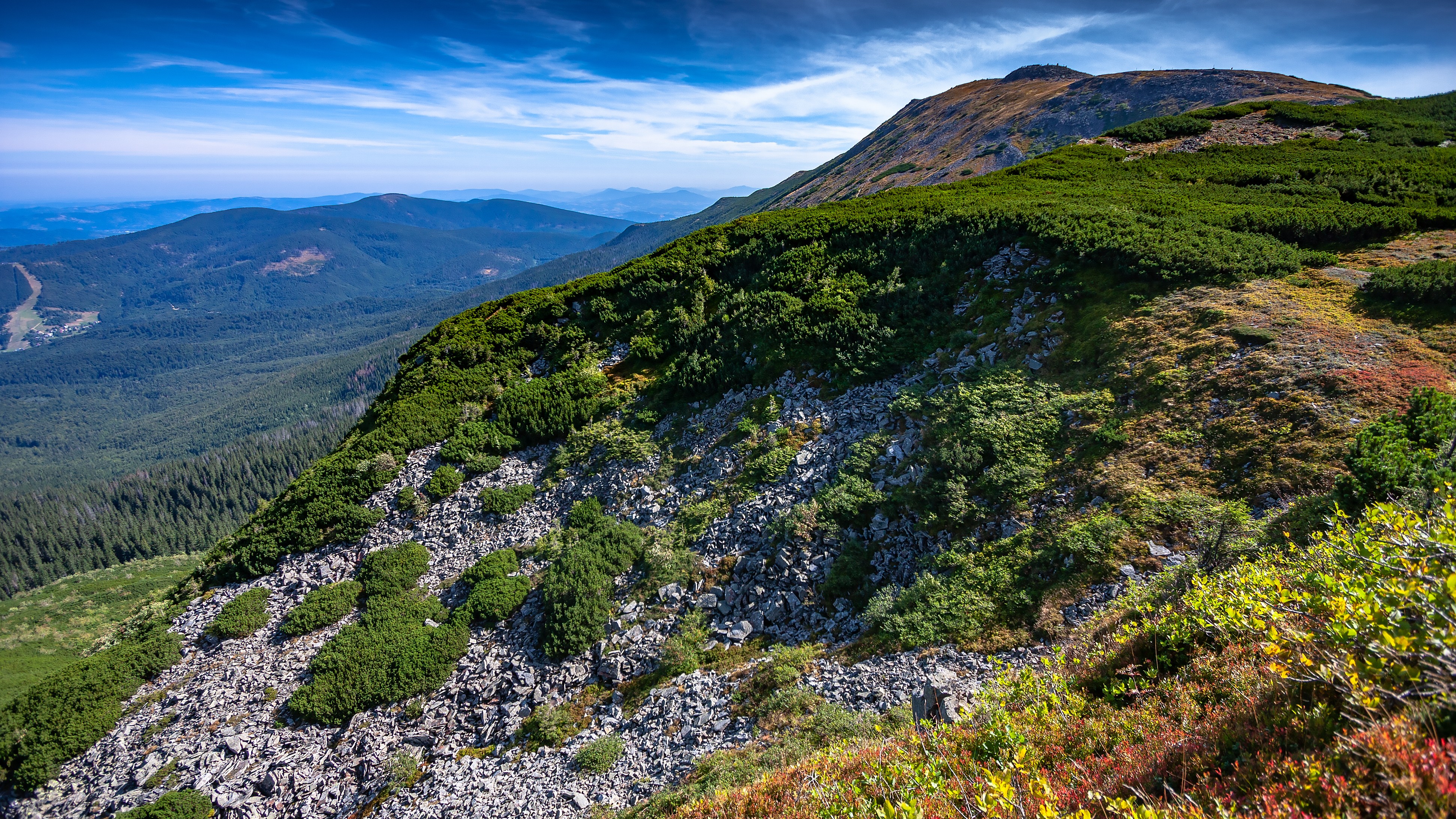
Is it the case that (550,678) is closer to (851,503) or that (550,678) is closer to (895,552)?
(851,503)

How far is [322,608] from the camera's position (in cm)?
1569

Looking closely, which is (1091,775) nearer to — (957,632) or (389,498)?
(957,632)

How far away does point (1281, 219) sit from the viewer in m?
16.5

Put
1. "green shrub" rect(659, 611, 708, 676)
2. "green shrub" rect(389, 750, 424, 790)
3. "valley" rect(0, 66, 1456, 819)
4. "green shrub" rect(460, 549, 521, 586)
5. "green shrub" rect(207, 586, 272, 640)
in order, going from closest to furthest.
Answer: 1. "valley" rect(0, 66, 1456, 819)
2. "green shrub" rect(389, 750, 424, 790)
3. "green shrub" rect(659, 611, 708, 676)
4. "green shrub" rect(207, 586, 272, 640)
5. "green shrub" rect(460, 549, 521, 586)

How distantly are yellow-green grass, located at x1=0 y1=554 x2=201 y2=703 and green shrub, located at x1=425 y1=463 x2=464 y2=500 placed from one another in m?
40.0

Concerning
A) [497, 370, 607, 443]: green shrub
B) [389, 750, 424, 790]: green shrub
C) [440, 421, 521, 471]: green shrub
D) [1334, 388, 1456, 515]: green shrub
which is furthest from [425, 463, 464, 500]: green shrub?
[1334, 388, 1456, 515]: green shrub

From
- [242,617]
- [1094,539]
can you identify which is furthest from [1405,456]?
[242,617]

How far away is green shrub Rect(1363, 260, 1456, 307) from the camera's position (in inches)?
463

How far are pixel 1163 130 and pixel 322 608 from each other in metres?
47.0

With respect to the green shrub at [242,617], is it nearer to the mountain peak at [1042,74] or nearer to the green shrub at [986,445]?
the green shrub at [986,445]

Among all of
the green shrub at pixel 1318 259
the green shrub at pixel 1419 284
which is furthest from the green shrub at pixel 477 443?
the green shrub at pixel 1318 259

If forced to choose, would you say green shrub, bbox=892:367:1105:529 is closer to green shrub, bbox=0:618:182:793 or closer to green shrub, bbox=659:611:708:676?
green shrub, bbox=659:611:708:676

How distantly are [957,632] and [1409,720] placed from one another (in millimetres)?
7175

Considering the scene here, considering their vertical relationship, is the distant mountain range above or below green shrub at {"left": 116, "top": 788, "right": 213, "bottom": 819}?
above
